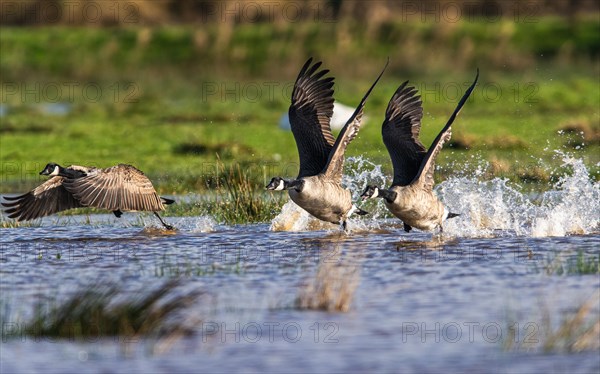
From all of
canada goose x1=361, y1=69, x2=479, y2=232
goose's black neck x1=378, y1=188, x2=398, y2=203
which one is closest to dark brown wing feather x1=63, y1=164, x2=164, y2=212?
canada goose x1=361, y1=69, x2=479, y2=232

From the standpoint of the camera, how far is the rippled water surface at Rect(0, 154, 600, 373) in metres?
9.20

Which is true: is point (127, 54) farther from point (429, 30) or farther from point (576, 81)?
point (576, 81)

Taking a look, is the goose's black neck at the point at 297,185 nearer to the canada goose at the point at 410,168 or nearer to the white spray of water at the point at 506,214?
the canada goose at the point at 410,168

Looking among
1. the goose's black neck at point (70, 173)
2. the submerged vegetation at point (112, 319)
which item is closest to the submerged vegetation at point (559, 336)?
the submerged vegetation at point (112, 319)

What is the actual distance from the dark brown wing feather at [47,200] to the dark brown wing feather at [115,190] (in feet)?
2.49

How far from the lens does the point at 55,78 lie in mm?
42719

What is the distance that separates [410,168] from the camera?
1556 centimetres

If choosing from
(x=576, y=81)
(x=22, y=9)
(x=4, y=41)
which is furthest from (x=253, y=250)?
(x=22, y=9)

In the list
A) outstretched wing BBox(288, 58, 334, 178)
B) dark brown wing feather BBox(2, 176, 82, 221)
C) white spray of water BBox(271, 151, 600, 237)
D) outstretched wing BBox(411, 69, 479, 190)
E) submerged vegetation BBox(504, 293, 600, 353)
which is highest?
outstretched wing BBox(288, 58, 334, 178)

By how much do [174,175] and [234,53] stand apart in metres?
20.1

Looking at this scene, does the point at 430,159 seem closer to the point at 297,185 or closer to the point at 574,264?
the point at 297,185

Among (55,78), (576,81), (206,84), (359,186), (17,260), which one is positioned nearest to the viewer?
(17,260)

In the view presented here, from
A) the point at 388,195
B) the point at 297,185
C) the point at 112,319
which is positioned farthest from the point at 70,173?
the point at 112,319

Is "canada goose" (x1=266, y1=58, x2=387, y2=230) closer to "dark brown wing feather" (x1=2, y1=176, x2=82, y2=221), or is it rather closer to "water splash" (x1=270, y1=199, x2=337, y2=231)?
"water splash" (x1=270, y1=199, x2=337, y2=231)
